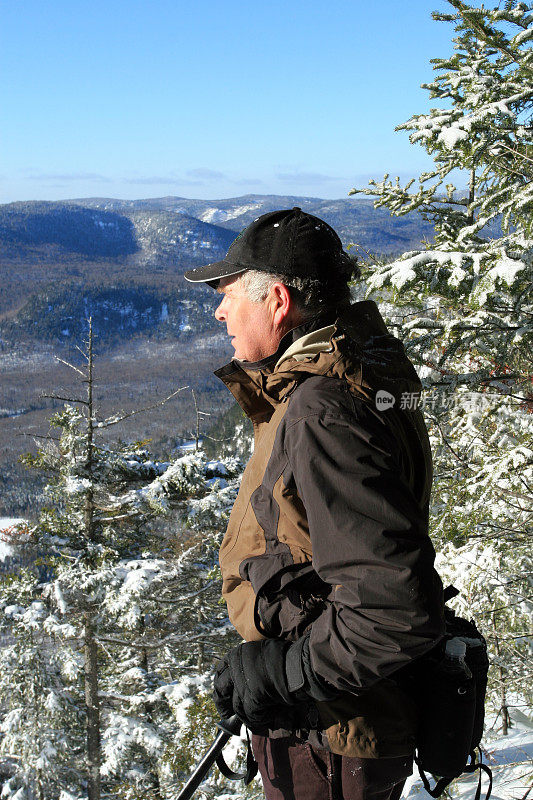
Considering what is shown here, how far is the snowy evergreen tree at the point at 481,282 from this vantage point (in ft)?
12.8

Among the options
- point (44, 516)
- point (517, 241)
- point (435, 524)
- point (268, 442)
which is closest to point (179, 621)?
point (44, 516)

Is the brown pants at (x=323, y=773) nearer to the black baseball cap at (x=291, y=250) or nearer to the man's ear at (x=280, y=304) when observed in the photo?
the man's ear at (x=280, y=304)

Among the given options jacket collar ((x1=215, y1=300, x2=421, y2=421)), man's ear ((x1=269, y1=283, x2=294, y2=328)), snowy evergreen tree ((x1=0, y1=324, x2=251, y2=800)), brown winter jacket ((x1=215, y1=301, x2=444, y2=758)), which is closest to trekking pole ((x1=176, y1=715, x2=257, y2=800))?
brown winter jacket ((x1=215, y1=301, x2=444, y2=758))

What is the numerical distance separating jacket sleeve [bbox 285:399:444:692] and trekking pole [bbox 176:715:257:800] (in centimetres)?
73

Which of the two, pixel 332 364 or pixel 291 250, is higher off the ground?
pixel 291 250

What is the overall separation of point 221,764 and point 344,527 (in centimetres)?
131

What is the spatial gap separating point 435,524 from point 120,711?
39.2ft

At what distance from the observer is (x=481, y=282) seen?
3676 millimetres

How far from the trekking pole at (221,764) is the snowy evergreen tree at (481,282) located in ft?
8.96

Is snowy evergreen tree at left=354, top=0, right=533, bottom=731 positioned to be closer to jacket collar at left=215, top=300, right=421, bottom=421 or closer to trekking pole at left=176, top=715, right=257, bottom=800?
jacket collar at left=215, top=300, right=421, bottom=421

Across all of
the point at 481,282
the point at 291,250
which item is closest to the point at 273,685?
the point at 291,250

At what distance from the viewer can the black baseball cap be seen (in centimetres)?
179

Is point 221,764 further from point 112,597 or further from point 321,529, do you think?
point 112,597

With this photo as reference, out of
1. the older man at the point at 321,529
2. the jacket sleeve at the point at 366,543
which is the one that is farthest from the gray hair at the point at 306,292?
the jacket sleeve at the point at 366,543
